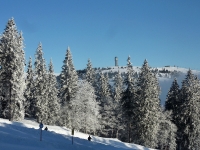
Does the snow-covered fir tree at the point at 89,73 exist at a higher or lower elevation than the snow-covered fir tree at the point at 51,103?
higher

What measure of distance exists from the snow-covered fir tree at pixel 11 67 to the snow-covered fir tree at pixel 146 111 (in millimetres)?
20583

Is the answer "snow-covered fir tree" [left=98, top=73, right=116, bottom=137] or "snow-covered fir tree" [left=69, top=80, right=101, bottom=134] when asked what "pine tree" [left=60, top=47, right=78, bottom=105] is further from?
"snow-covered fir tree" [left=98, top=73, right=116, bottom=137]

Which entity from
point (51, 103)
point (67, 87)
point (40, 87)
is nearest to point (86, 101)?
point (67, 87)

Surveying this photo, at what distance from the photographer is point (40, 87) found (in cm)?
6400

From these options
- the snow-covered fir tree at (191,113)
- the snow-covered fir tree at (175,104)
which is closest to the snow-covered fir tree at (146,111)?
the snow-covered fir tree at (191,113)

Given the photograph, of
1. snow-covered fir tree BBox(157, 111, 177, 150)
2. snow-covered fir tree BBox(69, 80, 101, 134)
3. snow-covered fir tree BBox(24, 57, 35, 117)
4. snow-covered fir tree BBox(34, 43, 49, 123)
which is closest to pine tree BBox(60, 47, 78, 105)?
snow-covered fir tree BBox(69, 80, 101, 134)

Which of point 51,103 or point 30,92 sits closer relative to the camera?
point 51,103

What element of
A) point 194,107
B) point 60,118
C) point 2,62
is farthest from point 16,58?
point 194,107

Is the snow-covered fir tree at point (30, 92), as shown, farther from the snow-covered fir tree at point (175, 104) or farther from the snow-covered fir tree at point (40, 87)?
the snow-covered fir tree at point (175, 104)

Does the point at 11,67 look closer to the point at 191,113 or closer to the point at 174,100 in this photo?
the point at 191,113

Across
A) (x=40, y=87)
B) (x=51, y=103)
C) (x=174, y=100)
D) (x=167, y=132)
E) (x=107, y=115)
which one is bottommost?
(x=167, y=132)

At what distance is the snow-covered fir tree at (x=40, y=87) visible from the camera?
207 feet

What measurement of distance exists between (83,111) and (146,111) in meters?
17.4

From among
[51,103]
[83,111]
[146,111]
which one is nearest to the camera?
[146,111]
